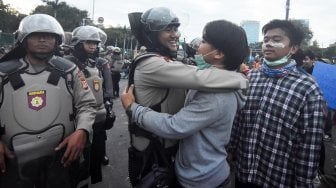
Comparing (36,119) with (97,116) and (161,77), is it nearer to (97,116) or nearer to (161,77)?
(161,77)

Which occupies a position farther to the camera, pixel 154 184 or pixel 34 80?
pixel 34 80

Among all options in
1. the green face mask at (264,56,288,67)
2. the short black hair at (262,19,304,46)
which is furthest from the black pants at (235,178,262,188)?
the short black hair at (262,19,304,46)

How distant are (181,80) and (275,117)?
2.86 ft

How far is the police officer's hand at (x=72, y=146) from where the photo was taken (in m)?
2.45

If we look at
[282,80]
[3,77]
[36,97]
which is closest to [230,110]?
[282,80]

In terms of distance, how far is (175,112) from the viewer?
2.10 m

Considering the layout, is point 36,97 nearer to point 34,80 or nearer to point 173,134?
point 34,80

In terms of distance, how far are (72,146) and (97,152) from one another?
205 cm

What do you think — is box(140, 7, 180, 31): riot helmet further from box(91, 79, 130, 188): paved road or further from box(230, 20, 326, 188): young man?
box(91, 79, 130, 188): paved road

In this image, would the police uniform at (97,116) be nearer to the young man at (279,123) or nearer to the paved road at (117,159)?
the paved road at (117,159)

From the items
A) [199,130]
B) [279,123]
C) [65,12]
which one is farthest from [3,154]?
[65,12]

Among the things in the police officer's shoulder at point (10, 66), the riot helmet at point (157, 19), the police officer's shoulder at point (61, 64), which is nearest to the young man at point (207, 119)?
the riot helmet at point (157, 19)

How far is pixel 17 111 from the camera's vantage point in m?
2.35

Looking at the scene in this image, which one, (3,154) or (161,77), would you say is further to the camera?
(3,154)
